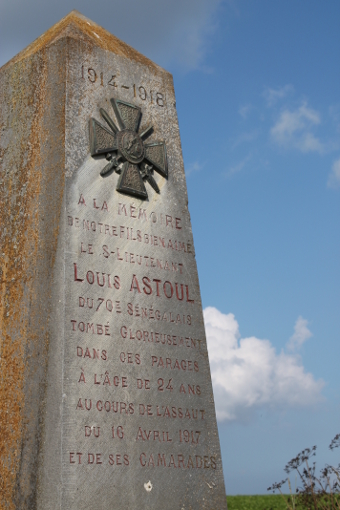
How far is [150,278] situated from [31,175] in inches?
56.1

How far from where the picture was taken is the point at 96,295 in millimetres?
5285

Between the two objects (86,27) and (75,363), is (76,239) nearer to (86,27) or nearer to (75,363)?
(75,363)

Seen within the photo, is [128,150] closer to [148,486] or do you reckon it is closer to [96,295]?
[96,295]

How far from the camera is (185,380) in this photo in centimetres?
560

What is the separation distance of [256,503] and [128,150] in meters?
7.95

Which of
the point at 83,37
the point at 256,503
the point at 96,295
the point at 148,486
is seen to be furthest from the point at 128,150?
the point at 256,503

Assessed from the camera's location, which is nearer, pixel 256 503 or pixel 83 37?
pixel 83 37

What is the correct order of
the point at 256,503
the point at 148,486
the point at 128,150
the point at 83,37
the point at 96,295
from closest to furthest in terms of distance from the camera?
1. the point at 148,486
2. the point at 96,295
3. the point at 128,150
4. the point at 83,37
5. the point at 256,503

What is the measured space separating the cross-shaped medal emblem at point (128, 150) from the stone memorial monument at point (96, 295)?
14mm

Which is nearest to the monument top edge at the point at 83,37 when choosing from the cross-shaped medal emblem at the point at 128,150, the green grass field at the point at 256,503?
the cross-shaped medal emblem at the point at 128,150

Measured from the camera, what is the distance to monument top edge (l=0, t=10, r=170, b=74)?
6137mm

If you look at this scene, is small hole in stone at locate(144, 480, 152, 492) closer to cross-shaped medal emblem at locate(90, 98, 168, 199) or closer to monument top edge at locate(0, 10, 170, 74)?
cross-shaped medal emblem at locate(90, 98, 168, 199)

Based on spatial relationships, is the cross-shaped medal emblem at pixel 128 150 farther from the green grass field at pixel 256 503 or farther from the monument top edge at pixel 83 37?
the green grass field at pixel 256 503

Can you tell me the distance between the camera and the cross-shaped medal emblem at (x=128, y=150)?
228 inches
